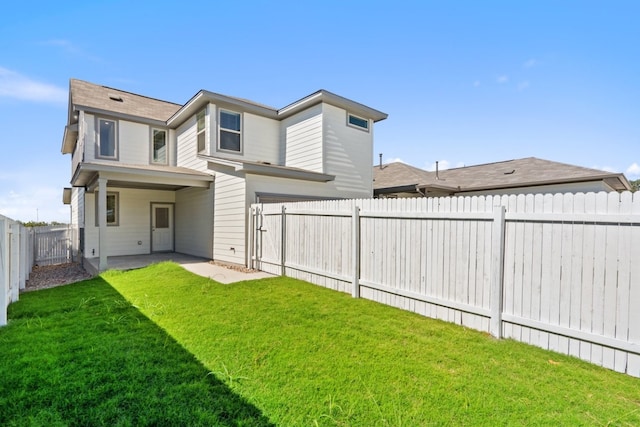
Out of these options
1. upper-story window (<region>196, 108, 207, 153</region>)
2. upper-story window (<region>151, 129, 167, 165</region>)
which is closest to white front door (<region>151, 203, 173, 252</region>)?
upper-story window (<region>151, 129, 167, 165</region>)

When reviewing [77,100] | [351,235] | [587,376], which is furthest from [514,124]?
[77,100]

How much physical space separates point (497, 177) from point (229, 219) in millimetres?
11870

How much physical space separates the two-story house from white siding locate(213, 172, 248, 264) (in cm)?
3

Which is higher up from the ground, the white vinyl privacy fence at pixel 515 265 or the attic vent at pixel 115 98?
the attic vent at pixel 115 98

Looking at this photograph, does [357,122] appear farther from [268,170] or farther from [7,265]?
[7,265]

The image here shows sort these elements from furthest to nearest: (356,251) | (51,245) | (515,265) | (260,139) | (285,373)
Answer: (51,245), (260,139), (356,251), (515,265), (285,373)

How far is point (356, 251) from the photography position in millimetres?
5590

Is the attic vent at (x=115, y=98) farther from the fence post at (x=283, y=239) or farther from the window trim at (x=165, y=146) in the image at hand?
the fence post at (x=283, y=239)

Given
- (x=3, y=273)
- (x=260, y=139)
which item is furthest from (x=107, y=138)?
(x=3, y=273)

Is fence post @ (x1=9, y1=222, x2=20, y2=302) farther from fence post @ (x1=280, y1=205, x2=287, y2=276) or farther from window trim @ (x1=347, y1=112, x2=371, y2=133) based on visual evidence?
window trim @ (x1=347, y1=112, x2=371, y2=133)

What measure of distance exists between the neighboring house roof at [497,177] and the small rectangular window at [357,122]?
121 inches

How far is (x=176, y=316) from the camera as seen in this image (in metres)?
4.45

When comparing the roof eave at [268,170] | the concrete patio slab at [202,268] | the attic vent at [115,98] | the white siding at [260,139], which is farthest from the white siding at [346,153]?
the attic vent at [115,98]

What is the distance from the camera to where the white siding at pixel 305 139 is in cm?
1091
